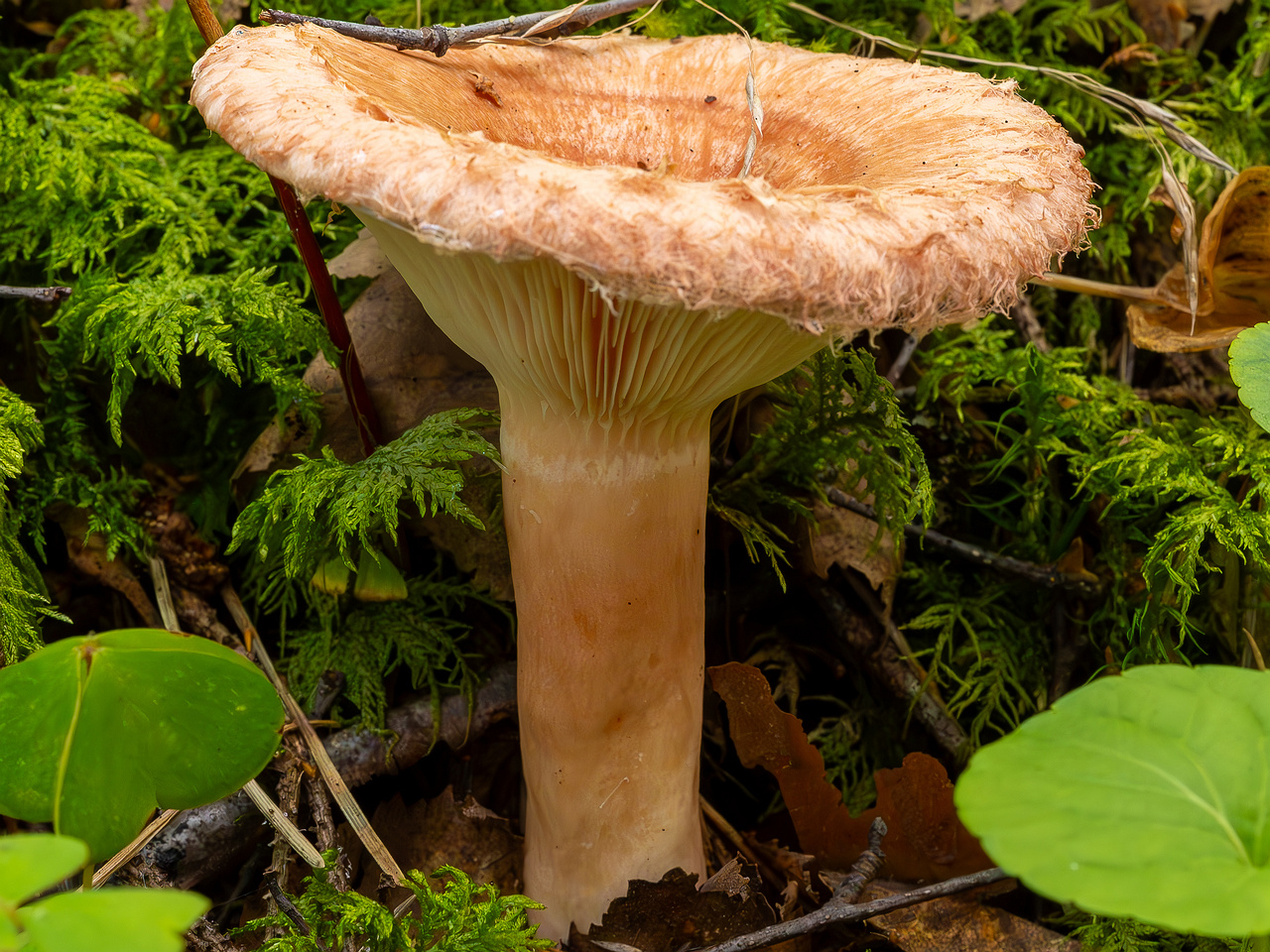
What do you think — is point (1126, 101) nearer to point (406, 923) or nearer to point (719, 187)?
point (719, 187)

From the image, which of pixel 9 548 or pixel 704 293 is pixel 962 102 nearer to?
pixel 704 293

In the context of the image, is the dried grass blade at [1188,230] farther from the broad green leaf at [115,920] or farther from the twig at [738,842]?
the broad green leaf at [115,920]

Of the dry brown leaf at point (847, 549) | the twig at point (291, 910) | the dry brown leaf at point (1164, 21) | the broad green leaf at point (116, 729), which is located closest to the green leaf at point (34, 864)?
the broad green leaf at point (116, 729)

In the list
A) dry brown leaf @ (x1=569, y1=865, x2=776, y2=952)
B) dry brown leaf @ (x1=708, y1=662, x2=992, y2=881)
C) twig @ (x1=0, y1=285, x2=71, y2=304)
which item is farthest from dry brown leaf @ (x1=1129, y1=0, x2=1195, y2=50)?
twig @ (x1=0, y1=285, x2=71, y2=304)

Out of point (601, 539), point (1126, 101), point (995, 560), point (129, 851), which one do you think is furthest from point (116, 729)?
point (1126, 101)

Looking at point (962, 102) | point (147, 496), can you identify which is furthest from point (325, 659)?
point (962, 102)

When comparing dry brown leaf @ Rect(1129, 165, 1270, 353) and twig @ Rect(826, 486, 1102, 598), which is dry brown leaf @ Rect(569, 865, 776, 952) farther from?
dry brown leaf @ Rect(1129, 165, 1270, 353)
